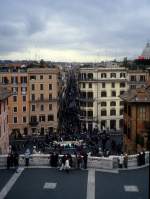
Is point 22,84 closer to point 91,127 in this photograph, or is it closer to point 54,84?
point 54,84

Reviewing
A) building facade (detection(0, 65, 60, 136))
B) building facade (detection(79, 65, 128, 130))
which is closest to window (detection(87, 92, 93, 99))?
building facade (detection(79, 65, 128, 130))

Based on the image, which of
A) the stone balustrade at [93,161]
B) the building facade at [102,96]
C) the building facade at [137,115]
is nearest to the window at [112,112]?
the building facade at [102,96]

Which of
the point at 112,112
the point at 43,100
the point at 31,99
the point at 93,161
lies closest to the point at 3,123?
the point at 93,161

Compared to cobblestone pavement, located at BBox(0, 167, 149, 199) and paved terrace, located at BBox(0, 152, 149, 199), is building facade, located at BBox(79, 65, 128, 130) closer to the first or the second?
paved terrace, located at BBox(0, 152, 149, 199)

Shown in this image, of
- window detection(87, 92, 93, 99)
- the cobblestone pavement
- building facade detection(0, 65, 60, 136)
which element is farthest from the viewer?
window detection(87, 92, 93, 99)

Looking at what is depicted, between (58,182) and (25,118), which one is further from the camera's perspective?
(25,118)

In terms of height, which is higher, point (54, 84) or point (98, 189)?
point (54, 84)

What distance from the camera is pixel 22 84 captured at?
111 meters

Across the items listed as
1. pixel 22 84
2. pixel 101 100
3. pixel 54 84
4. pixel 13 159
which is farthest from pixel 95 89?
pixel 13 159

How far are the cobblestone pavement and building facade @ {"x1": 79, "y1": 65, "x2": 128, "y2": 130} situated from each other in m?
84.9

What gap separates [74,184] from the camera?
1187 inches

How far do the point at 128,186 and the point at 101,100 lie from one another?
299 feet

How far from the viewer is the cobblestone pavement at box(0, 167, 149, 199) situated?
91.1ft

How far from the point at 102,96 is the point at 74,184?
91.1 meters
